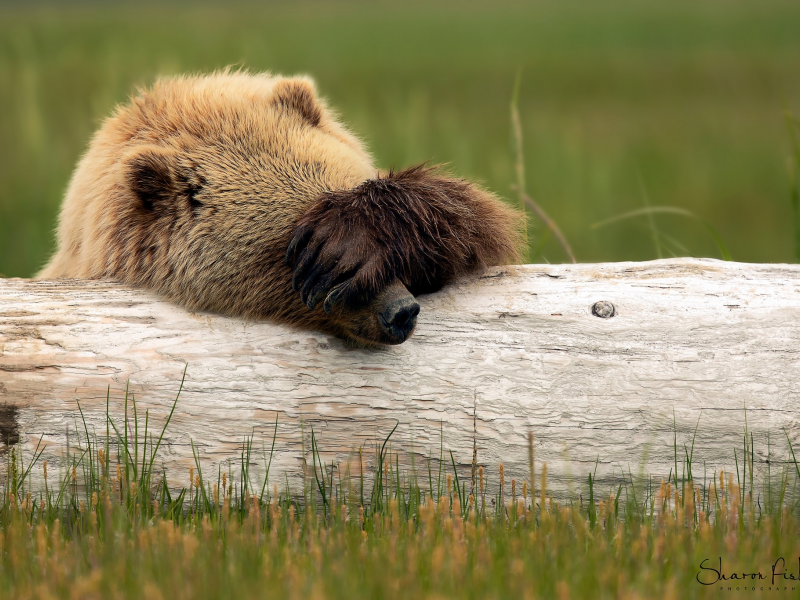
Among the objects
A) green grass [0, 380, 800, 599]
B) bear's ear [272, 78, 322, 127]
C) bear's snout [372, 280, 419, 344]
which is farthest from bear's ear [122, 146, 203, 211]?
bear's snout [372, 280, 419, 344]

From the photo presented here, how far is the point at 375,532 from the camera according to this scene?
8.37 feet

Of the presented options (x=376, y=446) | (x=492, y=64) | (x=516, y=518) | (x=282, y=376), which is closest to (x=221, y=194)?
(x=282, y=376)

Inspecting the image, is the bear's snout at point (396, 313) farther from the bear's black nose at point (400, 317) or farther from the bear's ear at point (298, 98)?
the bear's ear at point (298, 98)

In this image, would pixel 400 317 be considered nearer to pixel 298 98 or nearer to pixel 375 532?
pixel 375 532

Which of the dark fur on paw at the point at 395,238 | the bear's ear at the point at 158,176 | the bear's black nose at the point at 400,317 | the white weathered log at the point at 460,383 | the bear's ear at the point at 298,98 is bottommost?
the white weathered log at the point at 460,383

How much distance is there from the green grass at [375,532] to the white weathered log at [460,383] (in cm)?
7

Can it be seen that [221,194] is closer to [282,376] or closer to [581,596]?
[282,376]

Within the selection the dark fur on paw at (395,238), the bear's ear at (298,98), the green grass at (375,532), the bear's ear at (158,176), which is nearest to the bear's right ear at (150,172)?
the bear's ear at (158,176)

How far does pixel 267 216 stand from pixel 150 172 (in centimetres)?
62

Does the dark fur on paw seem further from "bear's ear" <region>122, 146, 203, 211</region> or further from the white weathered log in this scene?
"bear's ear" <region>122, 146, 203, 211</region>

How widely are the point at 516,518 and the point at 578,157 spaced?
757 centimetres

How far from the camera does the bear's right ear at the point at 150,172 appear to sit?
362 centimetres

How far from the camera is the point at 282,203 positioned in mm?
3551

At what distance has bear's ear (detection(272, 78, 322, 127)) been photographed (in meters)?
4.08
